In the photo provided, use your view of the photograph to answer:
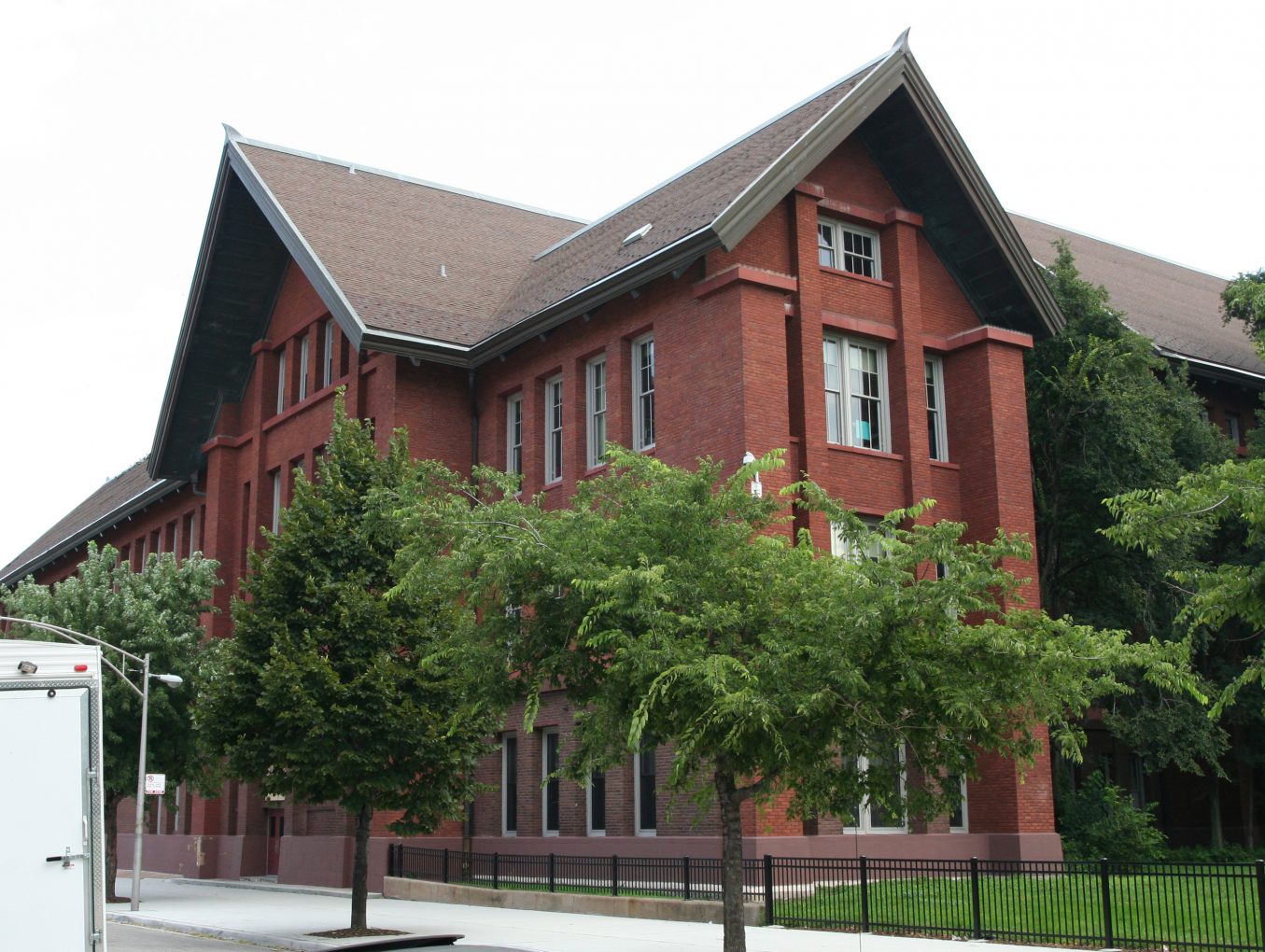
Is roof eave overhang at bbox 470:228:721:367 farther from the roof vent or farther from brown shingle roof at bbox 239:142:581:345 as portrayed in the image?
the roof vent

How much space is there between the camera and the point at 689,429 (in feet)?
86.3

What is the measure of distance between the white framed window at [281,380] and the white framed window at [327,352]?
9.31ft

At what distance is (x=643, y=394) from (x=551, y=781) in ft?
27.5

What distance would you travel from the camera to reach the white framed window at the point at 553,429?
1213 inches

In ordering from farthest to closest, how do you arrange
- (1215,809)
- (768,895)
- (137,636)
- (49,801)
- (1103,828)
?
(1215,809)
(137,636)
(1103,828)
(768,895)
(49,801)

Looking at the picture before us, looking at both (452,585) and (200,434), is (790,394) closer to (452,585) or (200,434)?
(452,585)

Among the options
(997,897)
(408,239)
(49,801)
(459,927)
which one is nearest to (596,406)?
(408,239)

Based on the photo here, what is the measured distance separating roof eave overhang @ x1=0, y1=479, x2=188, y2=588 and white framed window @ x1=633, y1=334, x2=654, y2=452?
21073 mm

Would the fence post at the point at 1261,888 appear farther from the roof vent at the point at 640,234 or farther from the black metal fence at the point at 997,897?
the roof vent at the point at 640,234

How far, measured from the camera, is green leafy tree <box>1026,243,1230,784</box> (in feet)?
94.3

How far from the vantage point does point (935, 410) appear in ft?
96.0

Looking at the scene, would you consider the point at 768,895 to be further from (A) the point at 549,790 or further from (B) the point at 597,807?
(A) the point at 549,790

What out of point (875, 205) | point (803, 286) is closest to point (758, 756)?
point (803, 286)

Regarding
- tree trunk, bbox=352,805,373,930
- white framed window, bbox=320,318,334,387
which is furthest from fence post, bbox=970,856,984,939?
white framed window, bbox=320,318,334,387
